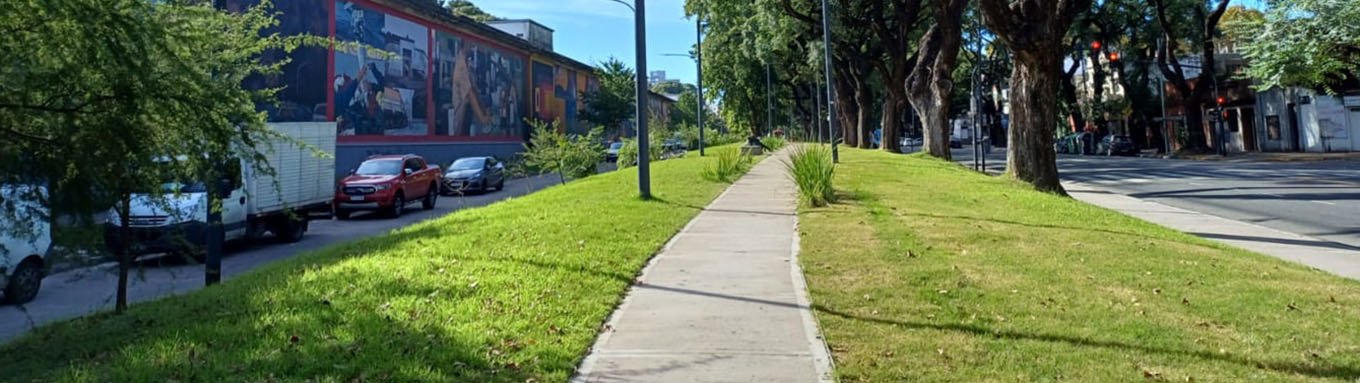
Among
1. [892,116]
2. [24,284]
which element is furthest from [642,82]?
[892,116]

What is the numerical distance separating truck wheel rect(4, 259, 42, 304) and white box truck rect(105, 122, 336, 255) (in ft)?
3.33

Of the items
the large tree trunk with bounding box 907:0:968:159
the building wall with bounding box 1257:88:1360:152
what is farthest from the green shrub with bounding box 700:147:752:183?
the building wall with bounding box 1257:88:1360:152

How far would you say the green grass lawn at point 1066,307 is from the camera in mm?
5047

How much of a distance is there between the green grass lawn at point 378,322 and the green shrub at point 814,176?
526 centimetres

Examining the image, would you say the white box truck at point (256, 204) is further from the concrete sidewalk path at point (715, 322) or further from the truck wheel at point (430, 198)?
the truck wheel at point (430, 198)

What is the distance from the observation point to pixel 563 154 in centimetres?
2725

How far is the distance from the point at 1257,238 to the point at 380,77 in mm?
33178

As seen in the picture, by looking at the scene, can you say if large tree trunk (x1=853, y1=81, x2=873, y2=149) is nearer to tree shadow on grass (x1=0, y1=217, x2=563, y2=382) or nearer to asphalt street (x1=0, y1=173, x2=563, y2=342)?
asphalt street (x1=0, y1=173, x2=563, y2=342)

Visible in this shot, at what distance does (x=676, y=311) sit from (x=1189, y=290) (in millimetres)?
4050

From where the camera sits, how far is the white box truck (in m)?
8.69

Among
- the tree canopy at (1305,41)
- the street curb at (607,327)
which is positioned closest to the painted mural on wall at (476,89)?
the tree canopy at (1305,41)

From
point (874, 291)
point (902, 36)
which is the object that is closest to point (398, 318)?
point (874, 291)

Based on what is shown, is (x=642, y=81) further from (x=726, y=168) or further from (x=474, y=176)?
(x=474, y=176)

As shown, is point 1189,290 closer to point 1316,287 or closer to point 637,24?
point 1316,287
